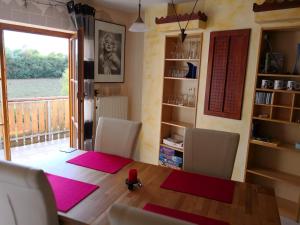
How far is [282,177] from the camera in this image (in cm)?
260

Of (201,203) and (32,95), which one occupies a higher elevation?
(32,95)

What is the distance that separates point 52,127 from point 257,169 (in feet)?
12.5

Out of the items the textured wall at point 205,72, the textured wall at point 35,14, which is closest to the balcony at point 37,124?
the textured wall at point 35,14

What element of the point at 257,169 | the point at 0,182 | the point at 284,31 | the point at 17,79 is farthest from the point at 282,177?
the point at 17,79

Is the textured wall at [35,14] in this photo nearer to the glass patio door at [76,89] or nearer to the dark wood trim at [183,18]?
the glass patio door at [76,89]

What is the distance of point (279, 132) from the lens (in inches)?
108

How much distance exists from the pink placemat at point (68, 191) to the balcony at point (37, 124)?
9.47 ft

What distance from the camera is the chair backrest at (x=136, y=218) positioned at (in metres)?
0.70

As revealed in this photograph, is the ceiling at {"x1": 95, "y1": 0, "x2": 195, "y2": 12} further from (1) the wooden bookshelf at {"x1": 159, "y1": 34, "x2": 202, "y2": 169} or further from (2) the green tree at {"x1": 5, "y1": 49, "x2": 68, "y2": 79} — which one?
(2) the green tree at {"x1": 5, "y1": 49, "x2": 68, "y2": 79}

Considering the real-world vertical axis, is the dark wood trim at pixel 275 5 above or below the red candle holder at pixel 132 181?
above

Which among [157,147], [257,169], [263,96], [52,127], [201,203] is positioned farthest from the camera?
[52,127]

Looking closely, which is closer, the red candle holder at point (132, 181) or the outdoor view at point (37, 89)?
the red candle holder at point (132, 181)

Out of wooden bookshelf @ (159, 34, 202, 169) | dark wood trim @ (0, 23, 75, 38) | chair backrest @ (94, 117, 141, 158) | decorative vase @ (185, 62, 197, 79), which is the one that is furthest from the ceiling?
chair backrest @ (94, 117, 141, 158)

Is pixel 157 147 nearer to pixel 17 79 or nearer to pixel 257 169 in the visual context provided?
pixel 257 169
